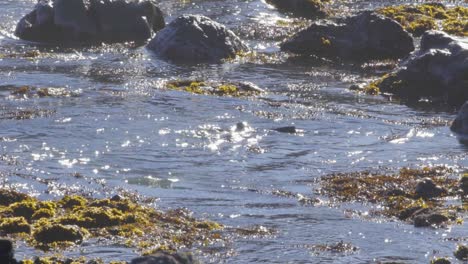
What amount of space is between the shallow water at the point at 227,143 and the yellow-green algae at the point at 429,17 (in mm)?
5233

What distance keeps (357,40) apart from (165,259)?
1875cm

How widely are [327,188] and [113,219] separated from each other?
3753 millimetres

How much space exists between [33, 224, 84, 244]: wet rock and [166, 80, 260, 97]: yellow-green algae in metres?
10.1

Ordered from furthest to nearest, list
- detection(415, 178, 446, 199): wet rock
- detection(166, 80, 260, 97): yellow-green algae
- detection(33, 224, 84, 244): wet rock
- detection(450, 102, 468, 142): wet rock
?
detection(166, 80, 260, 97): yellow-green algae < detection(450, 102, 468, 142): wet rock < detection(415, 178, 446, 199): wet rock < detection(33, 224, 84, 244): wet rock

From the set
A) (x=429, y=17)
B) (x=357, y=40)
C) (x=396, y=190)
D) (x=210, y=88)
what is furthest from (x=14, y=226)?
(x=429, y=17)

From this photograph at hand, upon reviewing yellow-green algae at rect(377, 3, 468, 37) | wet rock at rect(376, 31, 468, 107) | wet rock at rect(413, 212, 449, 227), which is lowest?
wet rock at rect(413, 212, 449, 227)

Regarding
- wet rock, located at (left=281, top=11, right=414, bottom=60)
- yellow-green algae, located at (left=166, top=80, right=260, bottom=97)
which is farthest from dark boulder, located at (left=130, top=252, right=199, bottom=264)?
wet rock, located at (left=281, top=11, right=414, bottom=60)

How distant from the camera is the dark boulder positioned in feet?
31.3

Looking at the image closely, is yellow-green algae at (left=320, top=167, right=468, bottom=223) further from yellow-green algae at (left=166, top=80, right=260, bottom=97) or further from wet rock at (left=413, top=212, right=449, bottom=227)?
yellow-green algae at (left=166, top=80, right=260, bottom=97)

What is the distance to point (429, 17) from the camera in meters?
32.1

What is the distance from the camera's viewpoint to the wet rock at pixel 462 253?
12.5 m

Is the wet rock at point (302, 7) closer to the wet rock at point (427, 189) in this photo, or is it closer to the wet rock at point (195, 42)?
the wet rock at point (195, 42)

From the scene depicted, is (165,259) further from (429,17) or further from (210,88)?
(429,17)

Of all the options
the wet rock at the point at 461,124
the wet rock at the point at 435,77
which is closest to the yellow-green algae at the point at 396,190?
the wet rock at the point at 461,124
